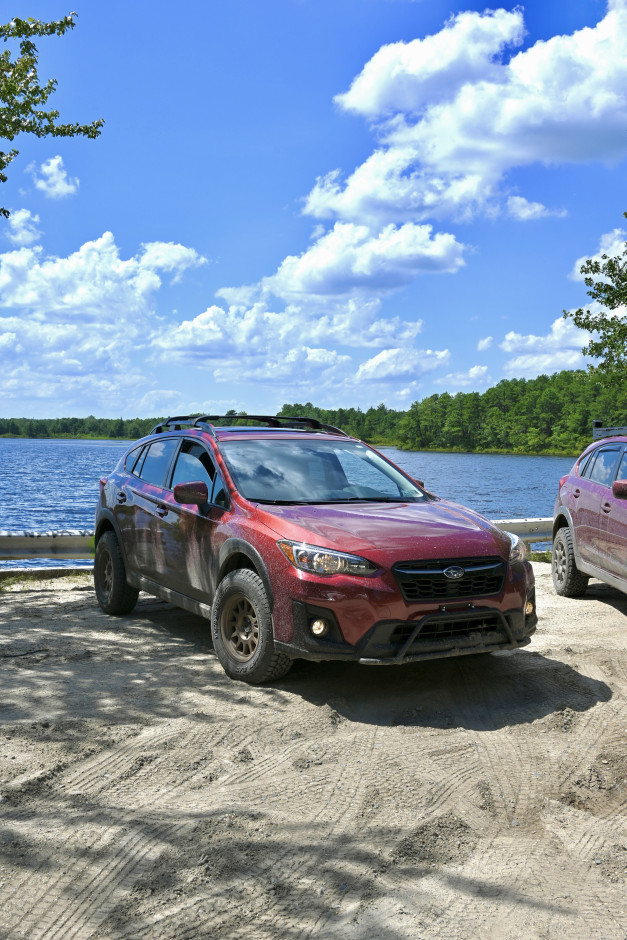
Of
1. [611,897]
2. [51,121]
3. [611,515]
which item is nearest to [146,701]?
[611,897]

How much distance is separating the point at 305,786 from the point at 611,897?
4.72ft

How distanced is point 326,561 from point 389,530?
0.50 m

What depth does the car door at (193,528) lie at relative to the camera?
243 inches

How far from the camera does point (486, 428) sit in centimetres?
12631

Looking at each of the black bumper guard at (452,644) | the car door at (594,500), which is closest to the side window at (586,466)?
the car door at (594,500)

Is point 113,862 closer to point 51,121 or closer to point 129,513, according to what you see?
point 129,513

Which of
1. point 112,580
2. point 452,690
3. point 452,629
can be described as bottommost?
point 452,690

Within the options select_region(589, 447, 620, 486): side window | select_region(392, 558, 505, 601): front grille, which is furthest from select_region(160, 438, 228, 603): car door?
select_region(589, 447, 620, 486): side window

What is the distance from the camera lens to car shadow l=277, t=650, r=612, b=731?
16.4 ft

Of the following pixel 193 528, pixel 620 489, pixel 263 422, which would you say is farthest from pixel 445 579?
pixel 263 422

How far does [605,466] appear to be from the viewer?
8.70 m

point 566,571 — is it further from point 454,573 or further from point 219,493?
point 219,493

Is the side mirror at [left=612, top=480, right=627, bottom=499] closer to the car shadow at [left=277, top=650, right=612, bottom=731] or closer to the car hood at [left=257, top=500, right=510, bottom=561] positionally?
the car shadow at [left=277, top=650, right=612, bottom=731]

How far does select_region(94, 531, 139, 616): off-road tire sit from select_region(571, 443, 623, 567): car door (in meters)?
4.47
